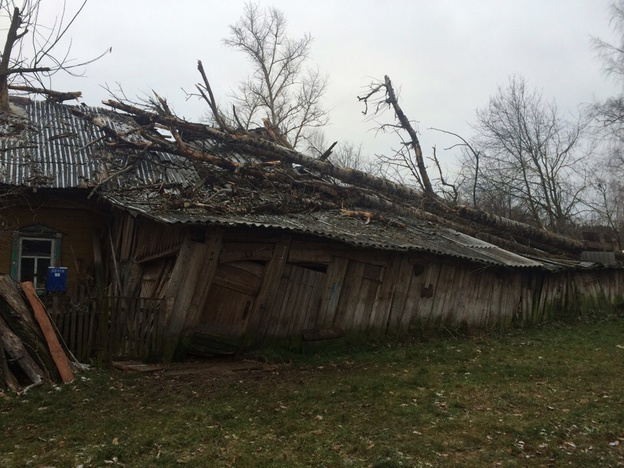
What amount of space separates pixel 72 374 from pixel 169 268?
2613 millimetres

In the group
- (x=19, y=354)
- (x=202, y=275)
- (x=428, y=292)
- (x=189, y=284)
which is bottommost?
(x=19, y=354)

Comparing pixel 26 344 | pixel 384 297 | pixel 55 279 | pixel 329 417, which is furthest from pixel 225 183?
pixel 329 417

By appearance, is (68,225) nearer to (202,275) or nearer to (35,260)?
(35,260)

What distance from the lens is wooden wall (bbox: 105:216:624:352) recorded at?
27.3 feet

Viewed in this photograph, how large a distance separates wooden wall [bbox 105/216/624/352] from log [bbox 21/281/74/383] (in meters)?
1.73

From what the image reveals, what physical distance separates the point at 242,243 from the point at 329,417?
3.76m

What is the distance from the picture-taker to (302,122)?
2853 cm

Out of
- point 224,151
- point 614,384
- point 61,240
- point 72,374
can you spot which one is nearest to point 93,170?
point 61,240

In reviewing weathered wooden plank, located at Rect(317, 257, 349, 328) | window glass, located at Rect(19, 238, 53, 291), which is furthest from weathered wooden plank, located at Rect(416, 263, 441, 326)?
window glass, located at Rect(19, 238, 53, 291)

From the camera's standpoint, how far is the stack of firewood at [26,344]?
20.4ft

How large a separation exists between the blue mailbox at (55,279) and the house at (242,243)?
24.5 inches

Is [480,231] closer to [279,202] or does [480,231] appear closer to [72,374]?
[279,202]

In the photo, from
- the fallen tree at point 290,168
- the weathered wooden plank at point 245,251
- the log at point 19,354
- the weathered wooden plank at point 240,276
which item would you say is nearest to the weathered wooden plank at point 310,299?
the weathered wooden plank at point 245,251

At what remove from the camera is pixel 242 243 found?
28.7ft
